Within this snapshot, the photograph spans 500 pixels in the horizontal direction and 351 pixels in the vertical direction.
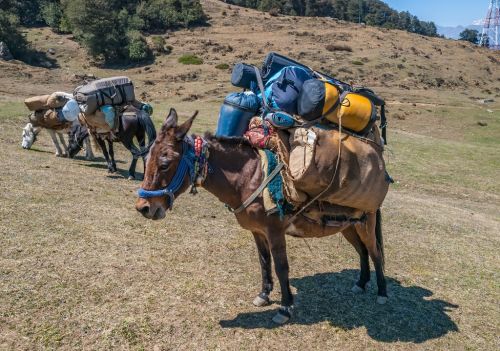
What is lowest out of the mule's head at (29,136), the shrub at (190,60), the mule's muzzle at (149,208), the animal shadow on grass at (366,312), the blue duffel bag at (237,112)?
the animal shadow on grass at (366,312)

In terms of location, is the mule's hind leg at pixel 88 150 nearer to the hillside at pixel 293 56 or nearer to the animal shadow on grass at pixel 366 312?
the animal shadow on grass at pixel 366 312

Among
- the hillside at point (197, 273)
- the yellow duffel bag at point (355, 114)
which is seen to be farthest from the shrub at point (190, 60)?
the yellow duffel bag at point (355, 114)

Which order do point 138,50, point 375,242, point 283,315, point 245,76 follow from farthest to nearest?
point 138,50 → point 375,242 → point 245,76 → point 283,315

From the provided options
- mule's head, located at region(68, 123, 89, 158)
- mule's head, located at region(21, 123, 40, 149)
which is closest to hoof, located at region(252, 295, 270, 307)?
mule's head, located at region(68, 123, 89, 158)

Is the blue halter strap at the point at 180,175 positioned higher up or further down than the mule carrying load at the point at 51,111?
higher up

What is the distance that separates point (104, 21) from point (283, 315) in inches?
1985

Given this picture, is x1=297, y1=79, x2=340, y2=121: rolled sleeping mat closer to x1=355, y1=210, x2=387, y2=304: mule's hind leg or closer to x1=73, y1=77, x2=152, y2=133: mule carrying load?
x1=355, y1=210, x2=387, y2=304: mule's hind leg

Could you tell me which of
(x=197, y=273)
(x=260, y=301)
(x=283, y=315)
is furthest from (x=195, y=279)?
(x=283, y=315)

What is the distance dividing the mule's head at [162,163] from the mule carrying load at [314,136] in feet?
2.90

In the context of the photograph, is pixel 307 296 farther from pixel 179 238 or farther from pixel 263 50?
pixel 263 50

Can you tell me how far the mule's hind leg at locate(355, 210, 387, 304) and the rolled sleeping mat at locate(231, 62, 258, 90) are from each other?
7.32 feet

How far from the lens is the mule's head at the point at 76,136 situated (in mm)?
13125

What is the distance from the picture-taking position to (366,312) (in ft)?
19.5

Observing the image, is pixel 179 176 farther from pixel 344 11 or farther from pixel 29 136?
pixel 344 11
